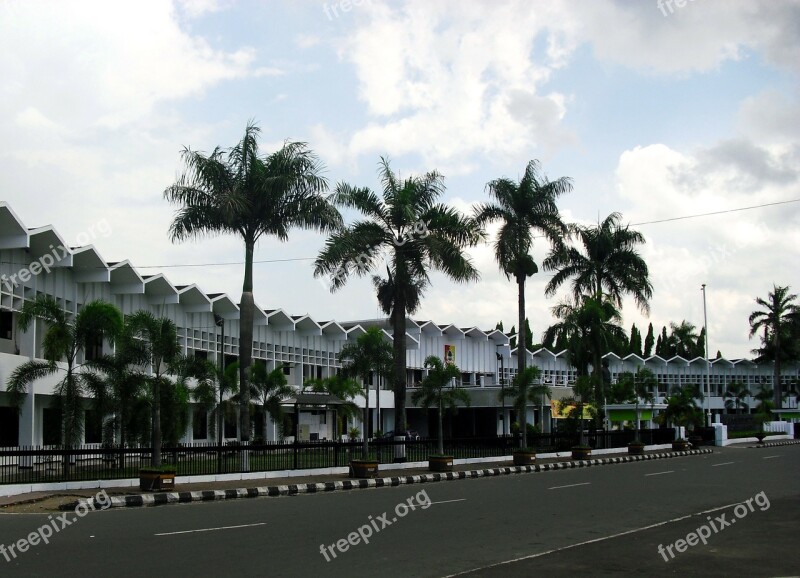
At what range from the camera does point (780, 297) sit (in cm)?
8300

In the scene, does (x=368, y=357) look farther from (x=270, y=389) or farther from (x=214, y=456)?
(x=214, y=456)

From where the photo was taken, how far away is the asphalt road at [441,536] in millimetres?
10258

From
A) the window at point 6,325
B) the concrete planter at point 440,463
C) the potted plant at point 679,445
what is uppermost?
the window at point 6,325

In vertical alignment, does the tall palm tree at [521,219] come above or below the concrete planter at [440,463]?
above

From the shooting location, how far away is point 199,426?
4322 cm

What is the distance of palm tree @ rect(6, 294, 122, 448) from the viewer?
82.4ft

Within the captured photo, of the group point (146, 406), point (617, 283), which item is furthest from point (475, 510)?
point (617, 283)

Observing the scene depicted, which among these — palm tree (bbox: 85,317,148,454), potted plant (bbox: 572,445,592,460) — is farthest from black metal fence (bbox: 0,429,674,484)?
potted plant (bbox: 572,445,592,460)

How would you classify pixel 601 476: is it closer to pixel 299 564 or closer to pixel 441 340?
pixel 299 564

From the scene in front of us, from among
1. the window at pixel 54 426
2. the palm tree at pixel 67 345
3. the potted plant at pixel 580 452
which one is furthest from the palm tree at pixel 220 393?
the potted plant at pixel 580 452

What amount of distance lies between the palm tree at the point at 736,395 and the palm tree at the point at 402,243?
64067 millimetres

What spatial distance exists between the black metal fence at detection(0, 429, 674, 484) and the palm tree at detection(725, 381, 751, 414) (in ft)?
195

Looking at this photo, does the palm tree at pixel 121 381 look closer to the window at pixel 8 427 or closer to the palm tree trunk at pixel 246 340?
the palm tree trunk at pixel 246 340

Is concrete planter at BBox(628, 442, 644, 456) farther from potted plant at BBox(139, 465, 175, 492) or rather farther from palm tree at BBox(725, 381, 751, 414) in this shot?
palm tree at BBox(725, 381, 751, 414)
